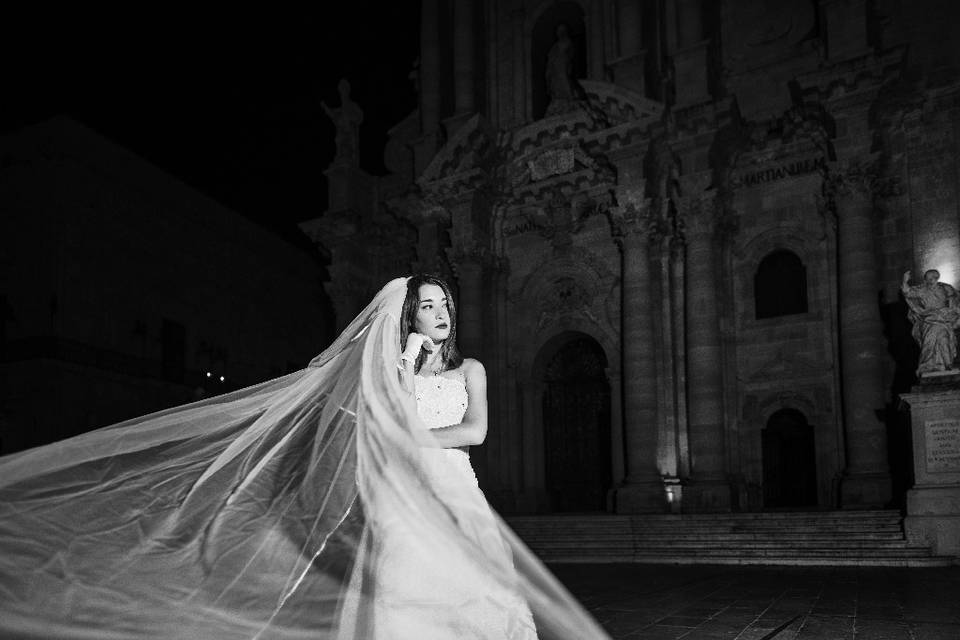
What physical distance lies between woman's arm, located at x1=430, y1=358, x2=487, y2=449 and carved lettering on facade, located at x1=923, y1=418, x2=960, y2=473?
42.2 feet

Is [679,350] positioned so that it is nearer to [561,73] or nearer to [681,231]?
Answer: [681,231]

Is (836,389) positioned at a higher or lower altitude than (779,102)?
lower

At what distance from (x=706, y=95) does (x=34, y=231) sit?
22600 millimetres

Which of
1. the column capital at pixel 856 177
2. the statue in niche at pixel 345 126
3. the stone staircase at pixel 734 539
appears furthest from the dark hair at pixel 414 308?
the statue in niche at pixel 345 126

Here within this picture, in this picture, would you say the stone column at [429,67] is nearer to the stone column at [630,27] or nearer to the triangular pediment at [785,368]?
the stone column at [630,27]

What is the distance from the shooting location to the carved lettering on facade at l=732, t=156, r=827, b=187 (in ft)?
65.2

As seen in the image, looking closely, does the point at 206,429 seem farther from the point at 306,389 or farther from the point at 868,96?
the point at 868,96

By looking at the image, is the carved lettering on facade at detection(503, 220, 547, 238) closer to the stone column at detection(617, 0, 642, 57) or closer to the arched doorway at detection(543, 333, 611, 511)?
the arched doorway at detection(543, 333, 611, 511)

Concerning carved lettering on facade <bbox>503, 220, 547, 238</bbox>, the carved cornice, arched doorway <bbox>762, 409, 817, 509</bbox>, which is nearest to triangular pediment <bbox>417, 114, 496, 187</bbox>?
carved lettering on facade <bbox>503, 220, 547, 238</bbox>

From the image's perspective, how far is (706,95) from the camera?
19.8 meters

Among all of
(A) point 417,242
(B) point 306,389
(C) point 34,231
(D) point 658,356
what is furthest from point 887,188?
(C) point 34,231

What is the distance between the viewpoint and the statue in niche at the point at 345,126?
1038 inches

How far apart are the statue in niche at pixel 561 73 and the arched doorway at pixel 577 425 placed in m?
6.95

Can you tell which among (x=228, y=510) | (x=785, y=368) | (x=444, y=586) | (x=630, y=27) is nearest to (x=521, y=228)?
(x=630, y=27)
